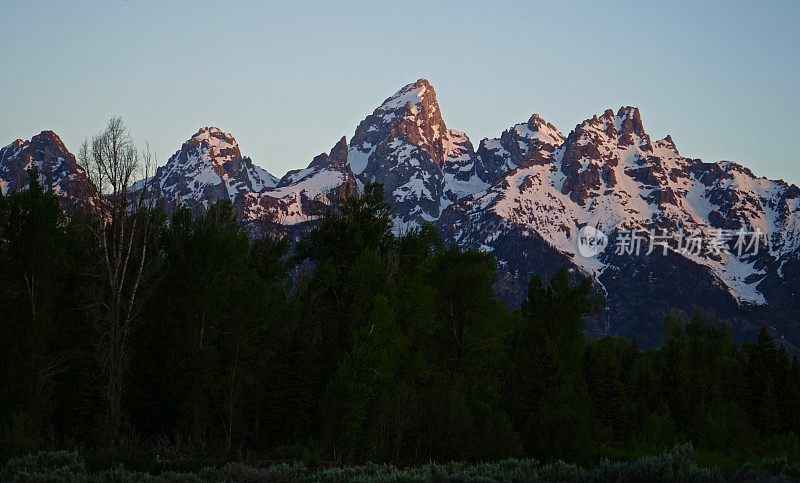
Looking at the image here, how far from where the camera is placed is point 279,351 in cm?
3947

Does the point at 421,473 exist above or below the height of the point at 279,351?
below

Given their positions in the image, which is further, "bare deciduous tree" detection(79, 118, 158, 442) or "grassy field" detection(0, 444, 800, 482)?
"bare deciduous tree" detection(79, 118, 158, 442)

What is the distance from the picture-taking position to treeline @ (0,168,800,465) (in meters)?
33.1

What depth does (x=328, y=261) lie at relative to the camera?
3997cm

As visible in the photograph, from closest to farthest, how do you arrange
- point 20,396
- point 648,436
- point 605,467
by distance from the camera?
point 605,467 < point 20,396 < point 648,436

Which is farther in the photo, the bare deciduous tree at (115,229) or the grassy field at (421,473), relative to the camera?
the bare deciduous tree at (115,229)

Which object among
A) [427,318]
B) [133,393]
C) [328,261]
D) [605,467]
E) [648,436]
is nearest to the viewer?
[605,467]

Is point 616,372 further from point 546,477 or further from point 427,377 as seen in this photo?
point 546,477

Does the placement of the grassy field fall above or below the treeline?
below

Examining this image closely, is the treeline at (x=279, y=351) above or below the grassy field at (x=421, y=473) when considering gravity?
above

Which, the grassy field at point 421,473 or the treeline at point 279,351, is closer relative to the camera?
the grassy field at point 421,473

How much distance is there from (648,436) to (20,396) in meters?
31.9

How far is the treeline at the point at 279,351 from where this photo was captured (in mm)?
33062

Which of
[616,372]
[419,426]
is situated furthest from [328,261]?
[616,372]
